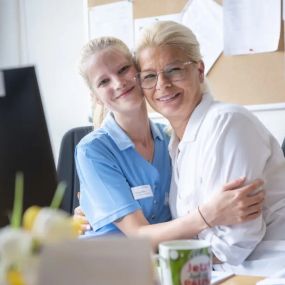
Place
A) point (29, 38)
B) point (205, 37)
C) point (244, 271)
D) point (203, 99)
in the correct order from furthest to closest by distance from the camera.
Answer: point (29, 38) → point (205, 37) → point (203, 99) → point (244, 271)

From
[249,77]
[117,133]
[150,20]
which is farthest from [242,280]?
[150,20]

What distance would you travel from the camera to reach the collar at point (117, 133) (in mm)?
1682

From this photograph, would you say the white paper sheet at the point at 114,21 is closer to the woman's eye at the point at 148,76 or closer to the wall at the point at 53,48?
the wall at the point at 53,48

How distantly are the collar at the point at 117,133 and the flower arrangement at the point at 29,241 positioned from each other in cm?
116

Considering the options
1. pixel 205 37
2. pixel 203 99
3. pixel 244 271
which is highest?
pixel 205 37

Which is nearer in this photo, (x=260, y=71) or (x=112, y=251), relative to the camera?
(x=112, y=251)

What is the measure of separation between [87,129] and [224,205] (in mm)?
1048

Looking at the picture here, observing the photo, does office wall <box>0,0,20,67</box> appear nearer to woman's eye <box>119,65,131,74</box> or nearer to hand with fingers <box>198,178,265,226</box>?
woman's eye <box>119,65,131,74</box>

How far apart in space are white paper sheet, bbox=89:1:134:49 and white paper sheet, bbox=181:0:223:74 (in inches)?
13.1

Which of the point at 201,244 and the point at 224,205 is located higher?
the point at 201,244

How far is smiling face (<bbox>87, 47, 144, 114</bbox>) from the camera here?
1689mm

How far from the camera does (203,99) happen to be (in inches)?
63.1

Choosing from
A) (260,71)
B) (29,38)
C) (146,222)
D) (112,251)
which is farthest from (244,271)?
(29,38)

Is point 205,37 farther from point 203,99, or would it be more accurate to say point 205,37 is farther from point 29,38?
point 29,38
